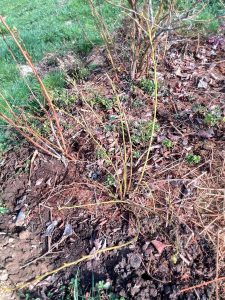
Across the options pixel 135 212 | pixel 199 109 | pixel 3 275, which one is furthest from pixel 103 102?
pixel 3 275

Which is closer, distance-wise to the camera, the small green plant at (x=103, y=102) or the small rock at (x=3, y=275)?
the small rock at (x=3, y=275)

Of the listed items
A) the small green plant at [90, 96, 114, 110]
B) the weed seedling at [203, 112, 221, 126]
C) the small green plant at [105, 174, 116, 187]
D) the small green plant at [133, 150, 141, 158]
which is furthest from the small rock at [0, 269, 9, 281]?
the weed seedling at [203, 112, 221, 126]

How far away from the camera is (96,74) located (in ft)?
12.6

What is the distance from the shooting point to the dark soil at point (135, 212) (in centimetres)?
215

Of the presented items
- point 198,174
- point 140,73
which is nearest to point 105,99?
point 140,73

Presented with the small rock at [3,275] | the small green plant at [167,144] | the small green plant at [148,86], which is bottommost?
the small rock at [3,275]

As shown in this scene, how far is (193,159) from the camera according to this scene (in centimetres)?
264

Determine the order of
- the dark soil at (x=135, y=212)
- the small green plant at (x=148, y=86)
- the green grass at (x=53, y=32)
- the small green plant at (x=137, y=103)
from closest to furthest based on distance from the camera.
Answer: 1. the dark soil at (x=135, y=212)
2. the small green plant at (x=137, y=103)
3. the small green plant at (x=148, y=86)
4. the green grass at (x=53, y=32)

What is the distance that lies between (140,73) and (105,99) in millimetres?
510

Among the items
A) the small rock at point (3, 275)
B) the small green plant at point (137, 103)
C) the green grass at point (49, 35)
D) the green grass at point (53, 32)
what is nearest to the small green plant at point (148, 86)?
the green grass at point (53, 32)

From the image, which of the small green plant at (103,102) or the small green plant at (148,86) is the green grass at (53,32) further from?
the small green plant at (103,102)

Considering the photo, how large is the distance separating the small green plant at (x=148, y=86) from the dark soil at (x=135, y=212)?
0.18 ft

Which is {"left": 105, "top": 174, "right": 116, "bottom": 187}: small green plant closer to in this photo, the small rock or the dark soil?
the dark soil

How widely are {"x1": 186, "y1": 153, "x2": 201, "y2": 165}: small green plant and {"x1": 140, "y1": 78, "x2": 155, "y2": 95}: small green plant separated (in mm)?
986
